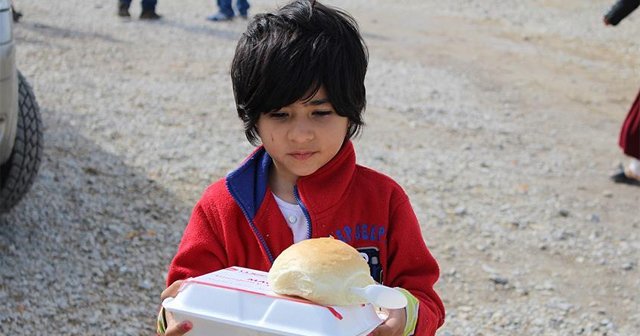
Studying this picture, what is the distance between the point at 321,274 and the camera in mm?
1864

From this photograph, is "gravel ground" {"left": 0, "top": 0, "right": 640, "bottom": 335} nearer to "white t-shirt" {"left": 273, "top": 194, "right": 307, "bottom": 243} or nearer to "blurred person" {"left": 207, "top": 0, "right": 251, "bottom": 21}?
"blurred person" {"left": 207, "top": 0, "right": 251, "bottom": 21}

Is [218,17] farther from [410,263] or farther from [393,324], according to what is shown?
[393,324]

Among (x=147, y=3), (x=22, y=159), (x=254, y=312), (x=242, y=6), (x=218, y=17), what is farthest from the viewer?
(x=242, y=6)

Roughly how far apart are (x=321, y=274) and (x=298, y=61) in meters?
0.53

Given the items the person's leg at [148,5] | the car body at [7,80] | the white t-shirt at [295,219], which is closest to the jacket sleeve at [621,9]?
the car body at [7,80]

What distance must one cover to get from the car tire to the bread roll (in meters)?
2.92

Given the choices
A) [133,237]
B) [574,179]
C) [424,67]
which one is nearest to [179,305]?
[133,237]

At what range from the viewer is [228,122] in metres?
7.25

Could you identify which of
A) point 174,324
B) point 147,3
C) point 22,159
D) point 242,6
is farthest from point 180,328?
point 242,6

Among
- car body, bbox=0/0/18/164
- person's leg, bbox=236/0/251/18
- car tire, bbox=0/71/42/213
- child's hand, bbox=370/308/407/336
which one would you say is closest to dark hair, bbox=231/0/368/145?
child's hand, bbox=370/308/407/336

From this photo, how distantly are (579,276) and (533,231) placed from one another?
0.60 meters

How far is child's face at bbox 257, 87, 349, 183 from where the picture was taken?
2.19 meters

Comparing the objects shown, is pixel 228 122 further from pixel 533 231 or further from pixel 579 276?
pixel 579 276

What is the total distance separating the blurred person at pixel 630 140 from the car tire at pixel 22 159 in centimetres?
409
